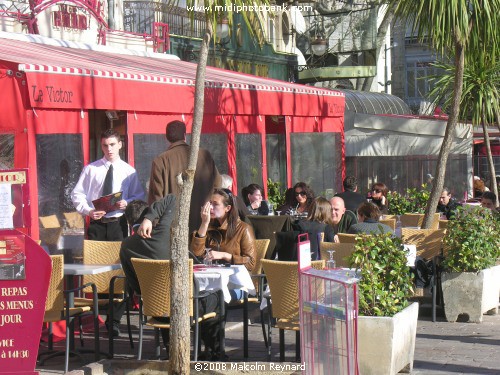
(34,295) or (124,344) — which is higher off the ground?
(34,295)

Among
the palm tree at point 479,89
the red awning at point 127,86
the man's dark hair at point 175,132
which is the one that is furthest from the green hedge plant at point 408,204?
the man's dark hair at point 175,132

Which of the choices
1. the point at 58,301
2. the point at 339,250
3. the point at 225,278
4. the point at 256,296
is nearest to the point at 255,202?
the point at 339,250

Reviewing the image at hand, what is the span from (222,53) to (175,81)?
1416 centimetres

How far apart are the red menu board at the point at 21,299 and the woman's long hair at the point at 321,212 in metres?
3.93

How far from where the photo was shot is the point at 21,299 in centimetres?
788

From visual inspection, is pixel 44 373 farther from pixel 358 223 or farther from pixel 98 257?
pixel 358 223

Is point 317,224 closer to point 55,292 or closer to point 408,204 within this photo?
point 55,292

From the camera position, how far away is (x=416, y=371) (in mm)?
8875

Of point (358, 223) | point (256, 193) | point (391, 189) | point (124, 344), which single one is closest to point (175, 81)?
point (256, 193)

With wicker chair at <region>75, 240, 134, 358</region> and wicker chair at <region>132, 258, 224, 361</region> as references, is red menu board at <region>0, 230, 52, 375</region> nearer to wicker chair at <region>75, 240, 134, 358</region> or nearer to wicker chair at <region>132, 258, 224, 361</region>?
wicker chair at <region>132, 258, 224, 361</region>

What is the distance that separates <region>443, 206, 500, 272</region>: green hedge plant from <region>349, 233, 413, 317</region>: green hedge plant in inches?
100

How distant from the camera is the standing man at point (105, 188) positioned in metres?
11.3

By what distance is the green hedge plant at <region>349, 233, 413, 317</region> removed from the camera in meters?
8.43

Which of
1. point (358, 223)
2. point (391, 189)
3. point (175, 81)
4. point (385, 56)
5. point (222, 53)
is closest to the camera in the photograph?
point (358, 223)
